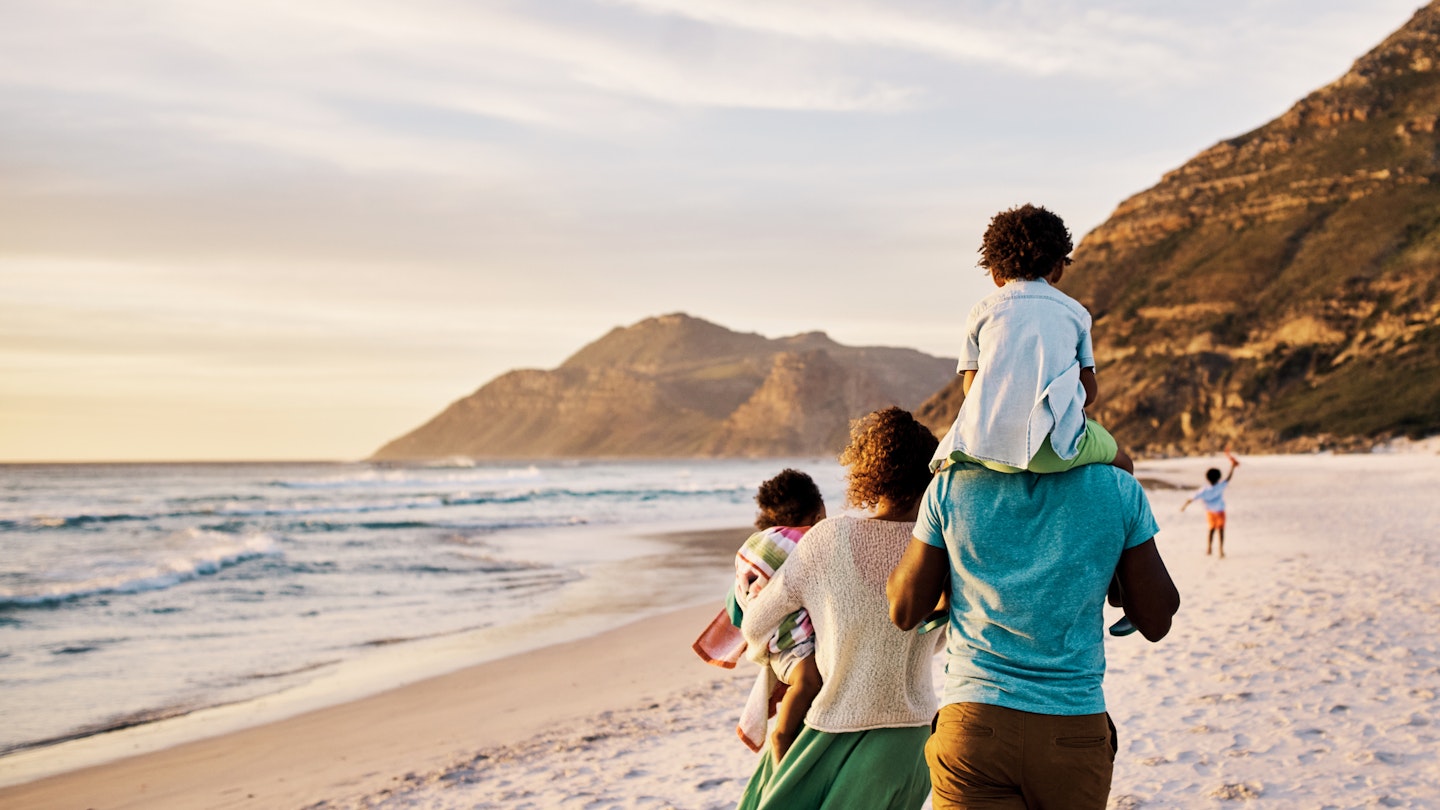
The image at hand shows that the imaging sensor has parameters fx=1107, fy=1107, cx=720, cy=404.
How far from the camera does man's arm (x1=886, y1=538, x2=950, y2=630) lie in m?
2.31

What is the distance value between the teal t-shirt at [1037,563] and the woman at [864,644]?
38cm

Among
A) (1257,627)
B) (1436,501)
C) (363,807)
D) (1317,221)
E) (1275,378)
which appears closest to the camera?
(363,807)

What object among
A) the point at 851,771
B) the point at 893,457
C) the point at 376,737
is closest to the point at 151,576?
the point at 376,737

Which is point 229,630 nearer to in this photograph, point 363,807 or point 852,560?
point 363,807

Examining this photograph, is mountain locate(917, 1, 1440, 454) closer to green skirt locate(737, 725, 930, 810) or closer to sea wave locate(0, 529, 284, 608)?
sea wave locate(0, 529, 284, 608)

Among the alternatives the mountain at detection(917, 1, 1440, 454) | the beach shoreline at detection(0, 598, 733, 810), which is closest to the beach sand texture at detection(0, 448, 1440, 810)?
the beach shoreline at detection(0, 598, 733, 810)

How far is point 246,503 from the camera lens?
50531 millimetres

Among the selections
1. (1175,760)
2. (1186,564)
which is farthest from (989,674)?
(1186,564)

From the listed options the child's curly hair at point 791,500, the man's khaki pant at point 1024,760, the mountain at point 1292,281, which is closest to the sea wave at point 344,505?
the child's curly hair at point 791,500

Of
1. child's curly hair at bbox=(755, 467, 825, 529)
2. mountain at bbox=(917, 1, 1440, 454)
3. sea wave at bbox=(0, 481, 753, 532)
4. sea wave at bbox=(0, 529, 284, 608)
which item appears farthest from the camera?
mountain at bbox=(917, 1, 1440, 454)

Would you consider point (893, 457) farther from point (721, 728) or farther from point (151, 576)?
point (151, 576)

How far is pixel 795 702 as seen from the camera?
9.30 feet

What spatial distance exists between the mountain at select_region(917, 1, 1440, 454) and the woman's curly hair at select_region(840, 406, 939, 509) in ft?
223

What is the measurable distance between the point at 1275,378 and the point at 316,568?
78799 millimetres
